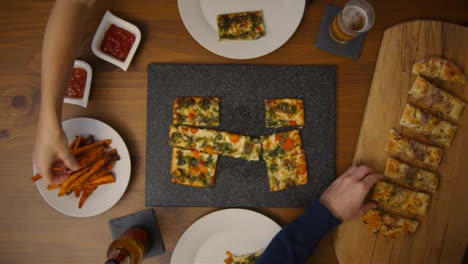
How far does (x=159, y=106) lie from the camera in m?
1.77

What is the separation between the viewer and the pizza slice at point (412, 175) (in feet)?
5.60

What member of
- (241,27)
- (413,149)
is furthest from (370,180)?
(241,27)

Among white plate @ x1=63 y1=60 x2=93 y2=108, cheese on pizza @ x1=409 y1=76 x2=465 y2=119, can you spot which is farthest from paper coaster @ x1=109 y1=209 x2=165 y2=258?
cheese on pizza @ x1=409 y1=76 x2=465 y2=119

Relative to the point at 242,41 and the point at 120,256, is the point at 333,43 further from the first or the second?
the point at 120,256

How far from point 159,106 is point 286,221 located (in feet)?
3.04

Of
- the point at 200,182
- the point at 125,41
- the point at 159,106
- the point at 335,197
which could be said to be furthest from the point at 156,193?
the point at 335,197

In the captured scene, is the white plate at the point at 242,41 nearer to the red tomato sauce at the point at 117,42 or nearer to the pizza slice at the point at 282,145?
the red tomato sauce at the point at 117,42

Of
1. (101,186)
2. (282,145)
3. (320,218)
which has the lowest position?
(320,218)

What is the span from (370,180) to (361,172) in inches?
2.2

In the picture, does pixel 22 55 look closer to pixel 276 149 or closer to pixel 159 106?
pixel 159 106

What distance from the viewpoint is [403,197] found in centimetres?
171

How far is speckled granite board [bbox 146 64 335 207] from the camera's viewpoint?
1.76 meters

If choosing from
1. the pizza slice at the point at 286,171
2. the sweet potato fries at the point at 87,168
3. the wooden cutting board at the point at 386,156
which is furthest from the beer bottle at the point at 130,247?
the wooden cutting board at the point at 386,156

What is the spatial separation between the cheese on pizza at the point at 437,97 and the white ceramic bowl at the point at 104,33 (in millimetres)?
1457
